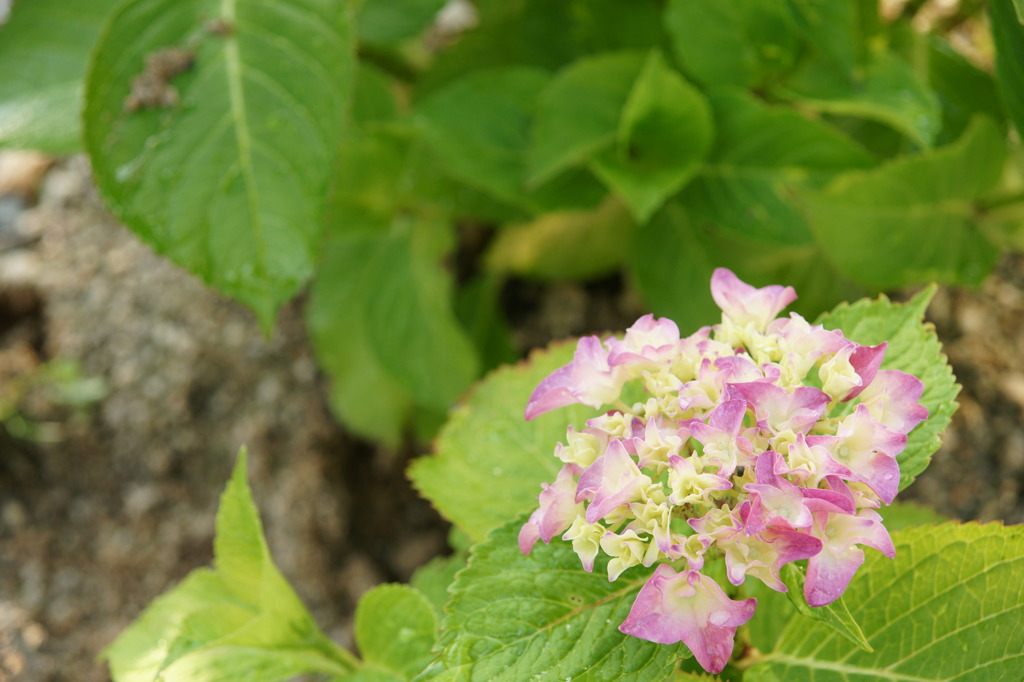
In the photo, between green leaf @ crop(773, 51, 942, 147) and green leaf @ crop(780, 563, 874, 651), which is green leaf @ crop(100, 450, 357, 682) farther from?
green leaf @ crop(773, 51, 942, 147)

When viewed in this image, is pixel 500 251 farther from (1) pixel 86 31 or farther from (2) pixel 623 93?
(1) pixel 86 31

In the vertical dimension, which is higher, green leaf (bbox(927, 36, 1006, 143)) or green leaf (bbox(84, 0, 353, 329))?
green leaf (bbox(84, 0, 353, 329))

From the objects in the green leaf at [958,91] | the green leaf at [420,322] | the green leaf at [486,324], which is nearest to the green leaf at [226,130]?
the green leaf at [420,322]

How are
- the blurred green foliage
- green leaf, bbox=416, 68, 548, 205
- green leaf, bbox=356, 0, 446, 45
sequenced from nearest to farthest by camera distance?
the blurred green foliage
green leaf, bbox=416, 68, 548, 205
green leaf, bbox=356, 0, 446, 45

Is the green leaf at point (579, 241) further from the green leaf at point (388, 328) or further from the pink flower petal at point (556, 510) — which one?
the pink flower petal at point (556, 510)

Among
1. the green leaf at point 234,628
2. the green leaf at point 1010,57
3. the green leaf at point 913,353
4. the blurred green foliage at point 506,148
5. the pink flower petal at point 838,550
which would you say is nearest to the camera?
the pink flower petal at point 838,550

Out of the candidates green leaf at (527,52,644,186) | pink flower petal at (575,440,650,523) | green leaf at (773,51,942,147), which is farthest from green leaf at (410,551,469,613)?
green leaf at (773,51,942,147)
